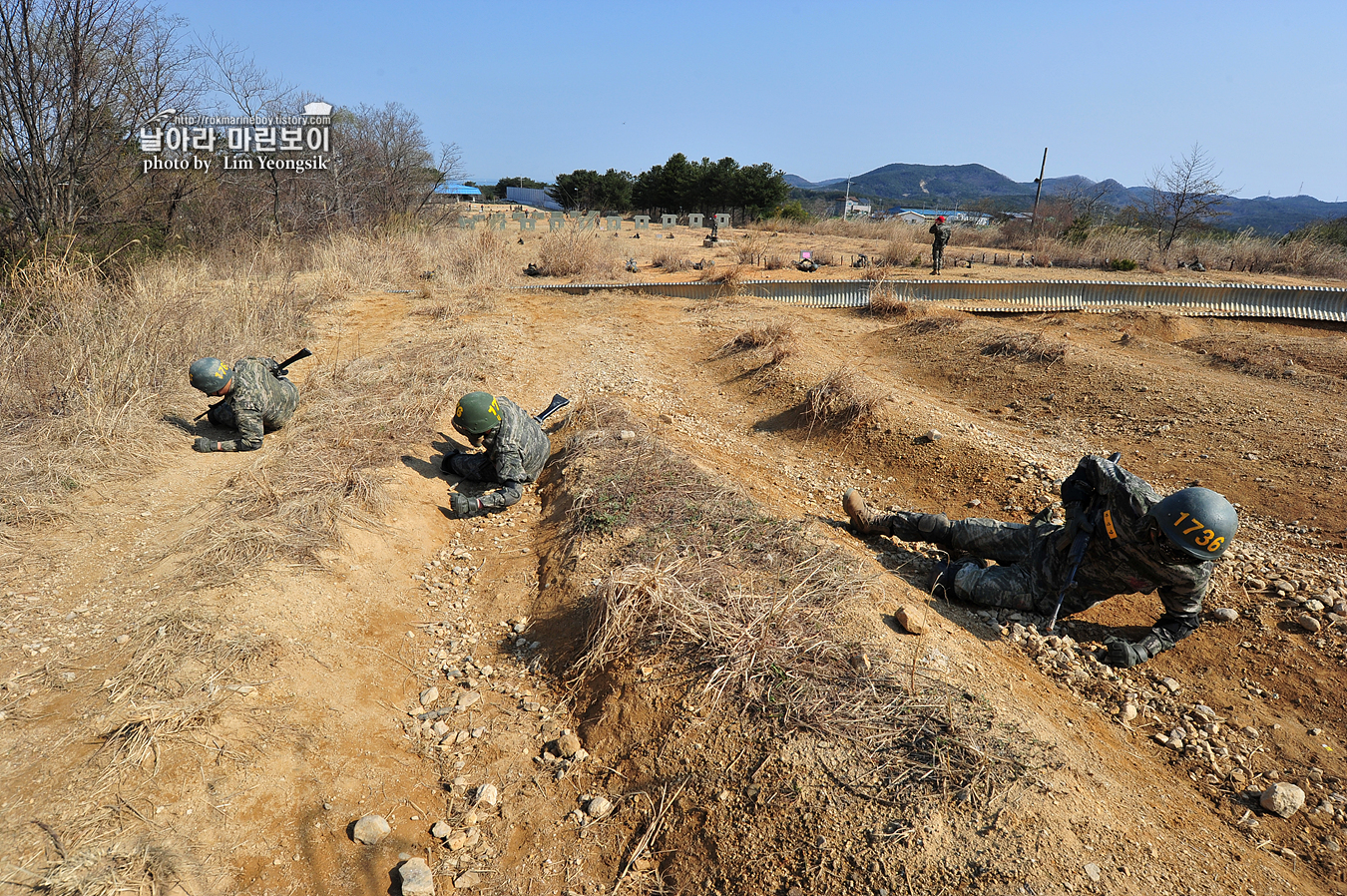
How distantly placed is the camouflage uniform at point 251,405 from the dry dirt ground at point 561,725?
0.23 m

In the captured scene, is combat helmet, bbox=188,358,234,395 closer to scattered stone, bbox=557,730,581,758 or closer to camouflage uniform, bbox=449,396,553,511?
camouflage uniform, bbox=449,396,553,511

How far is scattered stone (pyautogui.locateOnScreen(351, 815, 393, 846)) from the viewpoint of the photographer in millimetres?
2414

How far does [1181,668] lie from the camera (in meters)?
3.53

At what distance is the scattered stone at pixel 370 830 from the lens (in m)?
2.41

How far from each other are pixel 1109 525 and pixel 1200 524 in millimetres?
460

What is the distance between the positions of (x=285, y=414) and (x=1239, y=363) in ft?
36.0

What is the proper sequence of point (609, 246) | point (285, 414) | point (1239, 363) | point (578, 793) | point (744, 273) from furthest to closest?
point (609, 246), point (744, 273), point (1239, 363), point (285, 414), point (578, 793)

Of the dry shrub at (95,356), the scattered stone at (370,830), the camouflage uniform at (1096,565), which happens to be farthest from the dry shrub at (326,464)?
the camouflage uniform at (1096,565)

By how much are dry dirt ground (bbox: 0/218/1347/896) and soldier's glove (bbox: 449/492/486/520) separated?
0.30 ft

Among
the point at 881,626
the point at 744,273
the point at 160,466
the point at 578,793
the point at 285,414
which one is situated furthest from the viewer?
the point at 744,273

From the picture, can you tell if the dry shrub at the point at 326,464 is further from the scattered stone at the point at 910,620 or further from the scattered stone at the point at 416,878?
the scattered stone at the point at 910,620

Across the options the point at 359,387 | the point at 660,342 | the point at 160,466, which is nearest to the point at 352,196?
the point at 660,342

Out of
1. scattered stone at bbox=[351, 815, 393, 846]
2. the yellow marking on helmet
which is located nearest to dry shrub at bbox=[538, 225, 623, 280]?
the yellow marking on helmet

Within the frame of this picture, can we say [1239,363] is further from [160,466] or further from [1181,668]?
[160,466]
